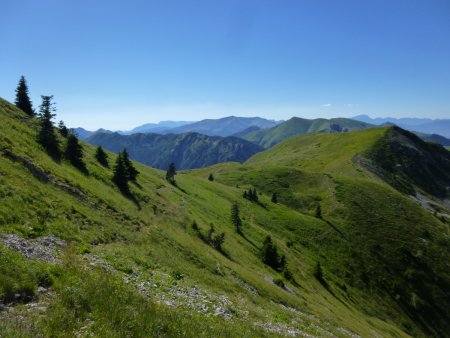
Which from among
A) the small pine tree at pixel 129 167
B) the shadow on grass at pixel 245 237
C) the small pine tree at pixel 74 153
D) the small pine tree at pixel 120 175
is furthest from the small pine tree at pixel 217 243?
the small pine tree at pixel 74 153

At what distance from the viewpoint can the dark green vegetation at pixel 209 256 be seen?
12.0 metres

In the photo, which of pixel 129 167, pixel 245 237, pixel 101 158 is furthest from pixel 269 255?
pixel 101 158

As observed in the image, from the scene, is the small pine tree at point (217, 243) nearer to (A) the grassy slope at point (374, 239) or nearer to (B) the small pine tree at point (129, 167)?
(B) the small pine tree at point (129, 167)

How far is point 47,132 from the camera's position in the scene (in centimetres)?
3991

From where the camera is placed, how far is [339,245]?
78.7 m

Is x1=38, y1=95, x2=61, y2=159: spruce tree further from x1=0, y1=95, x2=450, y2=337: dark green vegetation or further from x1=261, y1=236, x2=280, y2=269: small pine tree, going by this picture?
x1=261, y1=236, x2=280, y2=269: small pine tree

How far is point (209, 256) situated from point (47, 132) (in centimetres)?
2604

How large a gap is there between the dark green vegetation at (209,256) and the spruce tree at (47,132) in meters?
1.76

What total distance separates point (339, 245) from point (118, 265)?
7028 centimetres

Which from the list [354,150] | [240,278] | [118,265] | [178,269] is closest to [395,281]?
[240,278]

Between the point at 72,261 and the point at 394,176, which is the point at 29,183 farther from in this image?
the point at 394,176

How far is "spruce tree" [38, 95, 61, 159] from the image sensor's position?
39.4 metres

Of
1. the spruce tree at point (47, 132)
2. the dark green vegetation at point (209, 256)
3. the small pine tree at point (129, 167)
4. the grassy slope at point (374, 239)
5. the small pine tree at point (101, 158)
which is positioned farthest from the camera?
the grassy slope at point (374, 239)

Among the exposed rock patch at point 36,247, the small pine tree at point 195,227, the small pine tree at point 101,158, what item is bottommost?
the small pine tree at point 195,227
